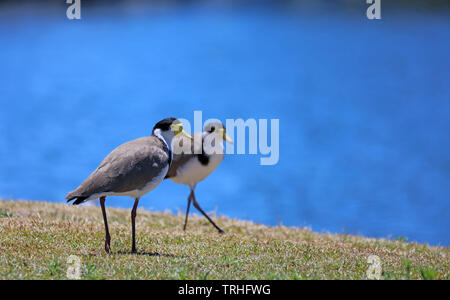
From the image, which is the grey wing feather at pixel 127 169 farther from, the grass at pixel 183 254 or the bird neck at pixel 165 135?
the grass at pixel 183 254

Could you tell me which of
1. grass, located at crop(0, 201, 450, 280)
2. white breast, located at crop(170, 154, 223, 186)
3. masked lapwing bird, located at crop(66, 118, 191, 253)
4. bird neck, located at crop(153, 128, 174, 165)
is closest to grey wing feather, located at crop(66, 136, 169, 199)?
masked lapwing bird, located at crop(66, 118, 191, 253)

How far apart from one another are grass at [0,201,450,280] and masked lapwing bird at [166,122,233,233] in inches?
42.1

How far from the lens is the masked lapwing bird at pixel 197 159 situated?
1058 centimetres

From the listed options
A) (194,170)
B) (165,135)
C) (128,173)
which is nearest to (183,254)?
(128,173)

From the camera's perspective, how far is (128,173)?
6.94 metres

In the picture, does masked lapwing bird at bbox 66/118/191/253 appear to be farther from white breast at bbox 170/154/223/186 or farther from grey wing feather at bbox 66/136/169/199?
white breast at bbox 170/154/223/186

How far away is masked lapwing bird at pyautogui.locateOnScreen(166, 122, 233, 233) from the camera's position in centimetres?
1058

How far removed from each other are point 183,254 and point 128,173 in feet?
3.95

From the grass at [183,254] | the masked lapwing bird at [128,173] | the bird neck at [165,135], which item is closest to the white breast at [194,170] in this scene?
the grass at [183,254]

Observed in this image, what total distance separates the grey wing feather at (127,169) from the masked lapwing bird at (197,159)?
9.91 ft

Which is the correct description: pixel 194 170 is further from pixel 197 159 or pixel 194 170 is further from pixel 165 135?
pixel 165 135
